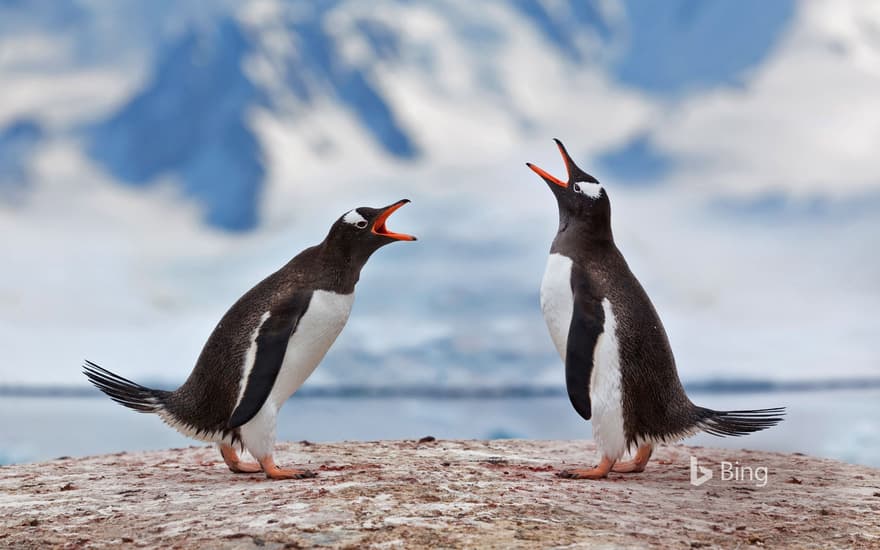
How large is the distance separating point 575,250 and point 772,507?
2217 mm

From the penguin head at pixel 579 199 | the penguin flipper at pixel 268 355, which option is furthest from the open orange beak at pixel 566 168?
the penguin flipper at pixel 268 355

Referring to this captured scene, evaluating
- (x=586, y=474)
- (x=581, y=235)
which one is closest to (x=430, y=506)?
(x=586, y=474)

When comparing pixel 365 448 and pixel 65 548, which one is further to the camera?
pixel 365 448

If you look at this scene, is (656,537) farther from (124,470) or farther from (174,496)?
(124,470)

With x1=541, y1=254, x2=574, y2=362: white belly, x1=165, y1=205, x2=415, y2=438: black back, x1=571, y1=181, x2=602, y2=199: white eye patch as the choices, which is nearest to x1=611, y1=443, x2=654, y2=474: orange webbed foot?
x1=541, y1=254, x2=574, y2=362: white belly

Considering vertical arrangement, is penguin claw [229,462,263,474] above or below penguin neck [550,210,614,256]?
below

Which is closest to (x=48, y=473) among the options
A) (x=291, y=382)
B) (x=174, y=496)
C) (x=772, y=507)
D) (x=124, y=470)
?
(x=124, y=470)

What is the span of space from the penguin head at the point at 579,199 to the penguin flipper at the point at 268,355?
2.08 metres

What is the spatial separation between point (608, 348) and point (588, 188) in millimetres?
1312

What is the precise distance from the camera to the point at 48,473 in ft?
25.4

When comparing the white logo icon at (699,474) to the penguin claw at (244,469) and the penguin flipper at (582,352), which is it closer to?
the penguin flipper at (582,352)

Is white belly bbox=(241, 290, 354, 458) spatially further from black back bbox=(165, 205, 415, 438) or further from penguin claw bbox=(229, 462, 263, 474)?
penguin claw bbox=(229, 462, 263, 474)

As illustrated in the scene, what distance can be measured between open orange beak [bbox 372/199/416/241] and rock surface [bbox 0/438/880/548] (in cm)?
166

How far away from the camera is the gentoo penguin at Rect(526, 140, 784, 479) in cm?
653
